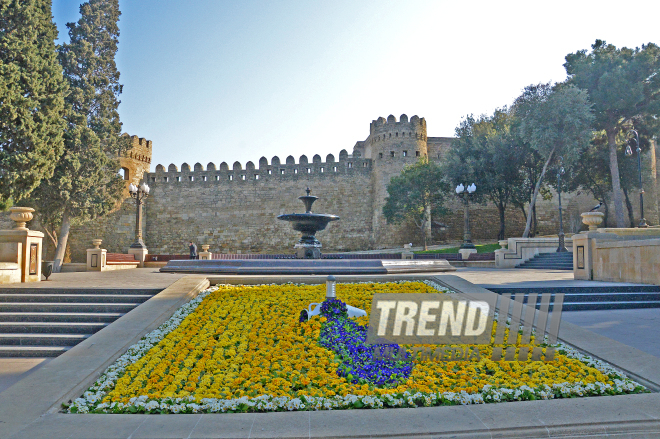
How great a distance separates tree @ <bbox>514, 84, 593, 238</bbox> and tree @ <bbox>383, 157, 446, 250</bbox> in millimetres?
5631

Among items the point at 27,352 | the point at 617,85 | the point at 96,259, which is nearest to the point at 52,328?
the point at 27,352

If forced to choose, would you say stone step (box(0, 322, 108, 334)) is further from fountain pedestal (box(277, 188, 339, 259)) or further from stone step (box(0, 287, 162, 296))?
fountain pedestal (box(277, 188, 339, 259))

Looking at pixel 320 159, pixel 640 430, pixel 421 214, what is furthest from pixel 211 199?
pixel 640 430

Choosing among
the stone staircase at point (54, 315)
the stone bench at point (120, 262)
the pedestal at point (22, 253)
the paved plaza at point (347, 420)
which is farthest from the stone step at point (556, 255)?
the pedestal at point (22, 253)

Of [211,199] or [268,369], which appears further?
[211,199]

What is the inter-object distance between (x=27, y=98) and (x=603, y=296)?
57.4ft

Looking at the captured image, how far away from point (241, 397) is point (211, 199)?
1156 inches

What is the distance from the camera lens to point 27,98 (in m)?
14.7

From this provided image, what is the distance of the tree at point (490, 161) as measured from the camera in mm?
25062

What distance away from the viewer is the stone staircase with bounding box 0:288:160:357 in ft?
17.8

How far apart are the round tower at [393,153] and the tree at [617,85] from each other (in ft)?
30.3

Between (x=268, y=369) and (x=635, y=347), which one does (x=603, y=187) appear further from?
(x=268, y=369)

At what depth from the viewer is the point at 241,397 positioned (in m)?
3.47

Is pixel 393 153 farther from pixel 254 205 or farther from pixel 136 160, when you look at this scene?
pixel 136 160
